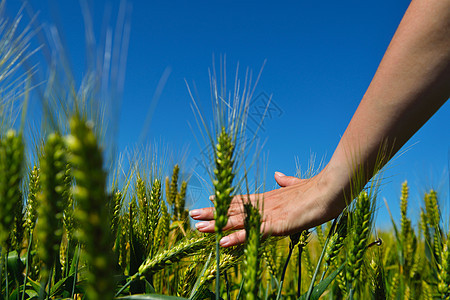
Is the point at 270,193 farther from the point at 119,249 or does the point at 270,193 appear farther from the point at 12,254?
the point at 12,254

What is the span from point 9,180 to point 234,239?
2.85 ft

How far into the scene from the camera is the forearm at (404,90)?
116 centimetres

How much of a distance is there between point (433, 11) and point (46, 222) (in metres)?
1.25

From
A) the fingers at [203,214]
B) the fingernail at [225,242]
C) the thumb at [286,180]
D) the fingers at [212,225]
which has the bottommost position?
the fingernail at [225,242]

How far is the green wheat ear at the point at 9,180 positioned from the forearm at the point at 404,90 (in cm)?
92

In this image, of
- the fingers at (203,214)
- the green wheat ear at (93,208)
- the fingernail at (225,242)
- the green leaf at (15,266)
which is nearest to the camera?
the green wheat ear at (93,208)

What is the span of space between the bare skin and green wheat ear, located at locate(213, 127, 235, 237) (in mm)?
261

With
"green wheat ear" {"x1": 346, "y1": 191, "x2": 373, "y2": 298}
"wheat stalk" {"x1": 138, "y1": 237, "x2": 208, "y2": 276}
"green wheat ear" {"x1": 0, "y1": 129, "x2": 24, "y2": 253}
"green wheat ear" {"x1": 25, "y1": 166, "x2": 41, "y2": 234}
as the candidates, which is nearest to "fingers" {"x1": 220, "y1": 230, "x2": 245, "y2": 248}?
"wheat stalk" {"x1": 138, "y1": 237, "x2": 208, "y2": 276}

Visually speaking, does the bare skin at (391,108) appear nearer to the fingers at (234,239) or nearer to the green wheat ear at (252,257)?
the fingers at (234,239)

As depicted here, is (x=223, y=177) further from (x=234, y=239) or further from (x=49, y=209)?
(x=234, y=239)

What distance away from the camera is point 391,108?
1.23m

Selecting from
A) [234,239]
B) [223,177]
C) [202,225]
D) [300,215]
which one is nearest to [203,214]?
[202,225]

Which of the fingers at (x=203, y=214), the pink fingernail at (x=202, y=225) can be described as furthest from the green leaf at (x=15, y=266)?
the fingers at (x=203, y=214)

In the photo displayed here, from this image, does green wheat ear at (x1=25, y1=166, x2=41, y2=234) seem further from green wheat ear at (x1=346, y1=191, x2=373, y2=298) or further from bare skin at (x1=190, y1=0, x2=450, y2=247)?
green wheat ear at (x1=346, y1=191, x2=373, y2=298)
